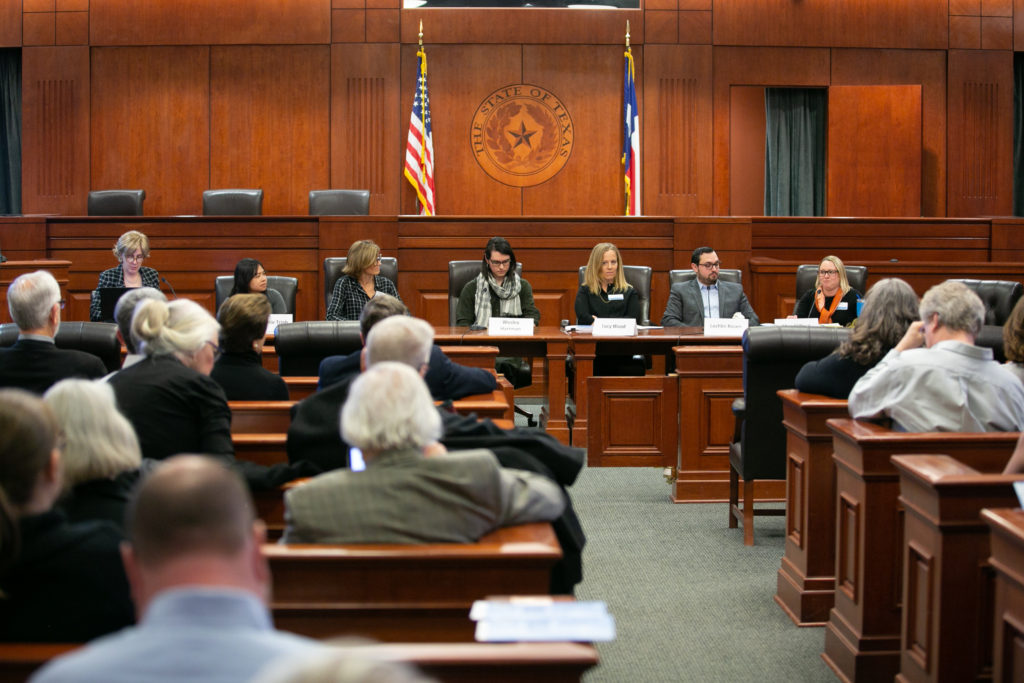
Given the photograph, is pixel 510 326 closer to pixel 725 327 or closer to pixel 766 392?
pixel 725 327

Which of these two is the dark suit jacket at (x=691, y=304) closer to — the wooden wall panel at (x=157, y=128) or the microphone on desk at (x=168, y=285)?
the microphone on desk at (x=168, y=285)

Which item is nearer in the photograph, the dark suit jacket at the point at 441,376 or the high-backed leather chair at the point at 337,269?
the dark suit jacket at the point at 441,376

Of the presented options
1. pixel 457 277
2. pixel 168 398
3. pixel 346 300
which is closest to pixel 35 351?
pixel 168 398

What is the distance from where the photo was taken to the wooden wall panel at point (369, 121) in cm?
1060

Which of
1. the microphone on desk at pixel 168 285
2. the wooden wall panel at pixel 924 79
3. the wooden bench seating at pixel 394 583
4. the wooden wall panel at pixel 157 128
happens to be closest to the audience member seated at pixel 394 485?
the wooden bench seating at pixel 394 583

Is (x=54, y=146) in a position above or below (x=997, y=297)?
above

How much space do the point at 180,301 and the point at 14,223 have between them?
5831 mm

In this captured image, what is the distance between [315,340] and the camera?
4883mm

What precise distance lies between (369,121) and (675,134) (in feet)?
9.44

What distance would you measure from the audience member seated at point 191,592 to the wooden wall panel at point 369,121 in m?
9.43

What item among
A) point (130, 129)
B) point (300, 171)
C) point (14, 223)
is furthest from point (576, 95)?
point (14, 223)

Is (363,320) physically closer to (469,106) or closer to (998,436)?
(998,436)

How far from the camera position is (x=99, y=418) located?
218 cm

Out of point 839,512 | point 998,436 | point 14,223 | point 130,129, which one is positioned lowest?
point 839,512
